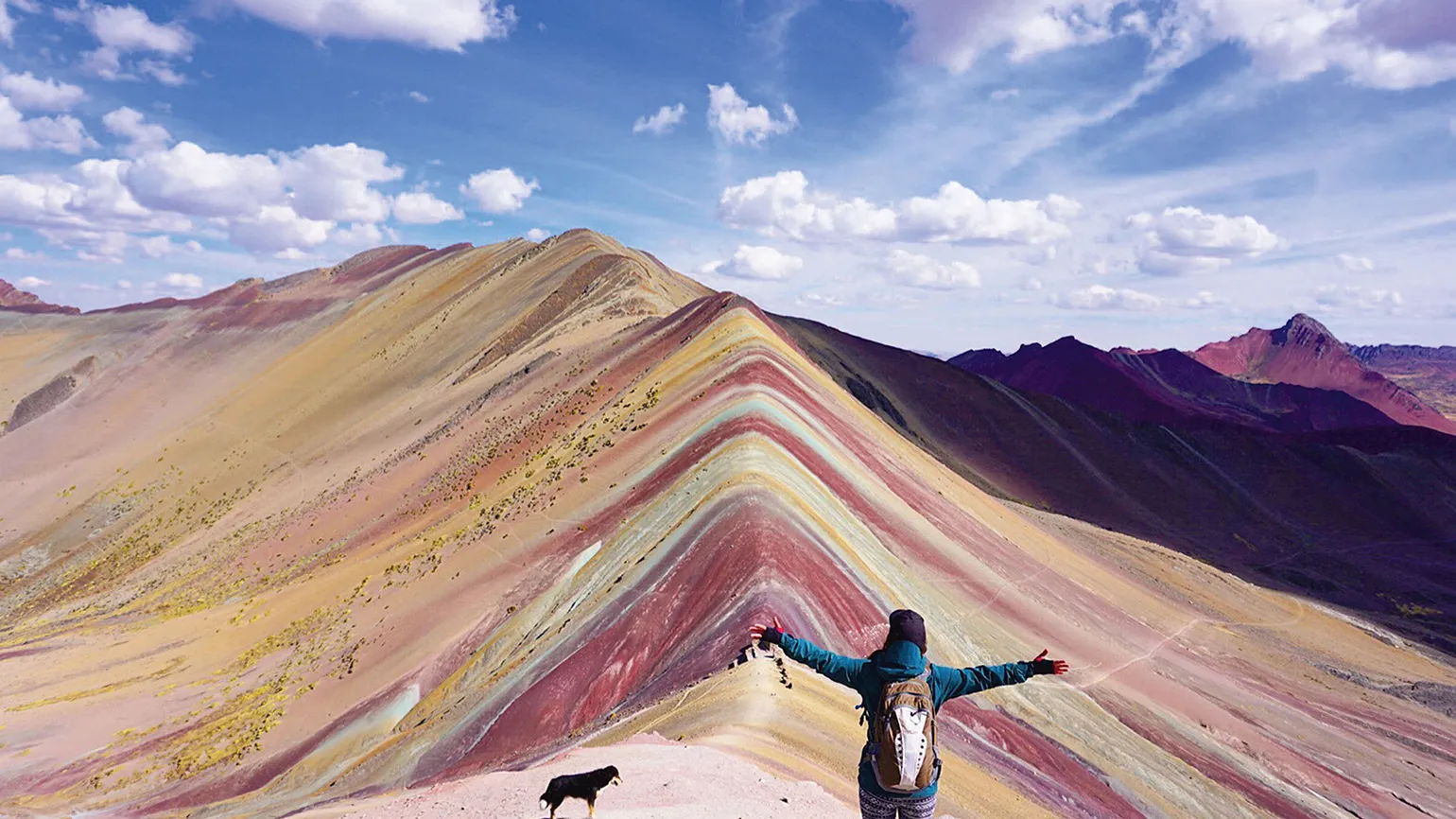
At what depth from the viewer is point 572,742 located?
43.1ft

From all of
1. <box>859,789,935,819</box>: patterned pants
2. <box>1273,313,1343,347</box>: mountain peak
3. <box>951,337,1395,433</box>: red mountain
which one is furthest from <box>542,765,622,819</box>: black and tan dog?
<box>1273,313,1343,347</box>: mountain peak

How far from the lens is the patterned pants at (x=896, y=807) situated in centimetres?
489

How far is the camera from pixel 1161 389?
148 m

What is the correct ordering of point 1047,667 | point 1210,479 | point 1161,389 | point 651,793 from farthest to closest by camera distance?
point 1161,389 → point 1210,479 → point 651,793 → point 1047,667

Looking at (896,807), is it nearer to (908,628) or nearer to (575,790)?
(908,628)

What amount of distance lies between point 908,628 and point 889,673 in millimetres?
332

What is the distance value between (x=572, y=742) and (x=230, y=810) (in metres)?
10.7

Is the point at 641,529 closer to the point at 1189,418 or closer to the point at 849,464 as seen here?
the point at 849,464

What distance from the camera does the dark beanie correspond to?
480cm

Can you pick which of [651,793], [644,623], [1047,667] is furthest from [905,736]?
[644,623]

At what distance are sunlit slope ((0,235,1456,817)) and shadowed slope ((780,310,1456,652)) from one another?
18.1 metres

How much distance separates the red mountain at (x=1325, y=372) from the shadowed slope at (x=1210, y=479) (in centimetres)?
9675

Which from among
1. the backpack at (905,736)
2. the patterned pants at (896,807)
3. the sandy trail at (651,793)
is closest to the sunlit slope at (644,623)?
the sandy trail at (651,793)

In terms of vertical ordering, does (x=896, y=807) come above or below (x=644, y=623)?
above
